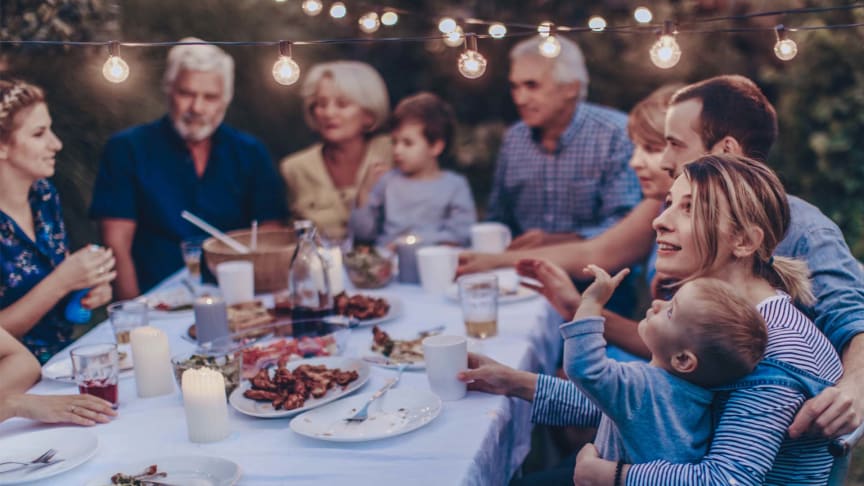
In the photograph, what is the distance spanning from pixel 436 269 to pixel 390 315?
0.35 m

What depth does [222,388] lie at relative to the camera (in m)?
1.68

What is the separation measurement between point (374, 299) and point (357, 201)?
1.40 m

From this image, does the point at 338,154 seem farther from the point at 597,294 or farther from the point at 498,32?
the point at 597,294

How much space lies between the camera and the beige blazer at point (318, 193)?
387 cm

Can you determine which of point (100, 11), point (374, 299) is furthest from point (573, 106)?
point (100, 11)

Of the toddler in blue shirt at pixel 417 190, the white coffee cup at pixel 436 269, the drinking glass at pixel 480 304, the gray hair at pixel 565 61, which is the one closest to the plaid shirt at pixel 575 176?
the gray hair at pixel 565 61

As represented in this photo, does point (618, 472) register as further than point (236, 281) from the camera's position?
No

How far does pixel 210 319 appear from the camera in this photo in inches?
87.4

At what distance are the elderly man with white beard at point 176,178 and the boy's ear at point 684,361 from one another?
259 centimetres

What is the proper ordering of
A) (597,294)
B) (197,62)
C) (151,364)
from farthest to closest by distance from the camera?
1. (197,62)
2. (151,364)
3. (597,294)

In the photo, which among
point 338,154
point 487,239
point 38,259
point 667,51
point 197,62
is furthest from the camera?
point 338,154

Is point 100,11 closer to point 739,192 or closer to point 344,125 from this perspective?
point 344,125

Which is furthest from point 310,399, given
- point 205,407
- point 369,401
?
point 205,407

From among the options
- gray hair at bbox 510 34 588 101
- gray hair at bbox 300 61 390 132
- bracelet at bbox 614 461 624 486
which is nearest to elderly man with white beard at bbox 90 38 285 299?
gray hair at bbox 300 61 390 132
